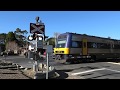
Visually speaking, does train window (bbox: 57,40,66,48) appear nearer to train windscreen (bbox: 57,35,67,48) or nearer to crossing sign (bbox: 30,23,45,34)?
train windscreen (bbox: 57,35,67,48)

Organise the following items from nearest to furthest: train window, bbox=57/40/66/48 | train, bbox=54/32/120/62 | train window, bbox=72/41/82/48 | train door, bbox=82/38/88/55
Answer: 1. train, bbox=54/32/120/62
2. train window, bbox=72/41/82/48
3. train window, bbox=57/40/66/48
4. train door, bbox=82/38/88/55

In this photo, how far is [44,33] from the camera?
13.2 m

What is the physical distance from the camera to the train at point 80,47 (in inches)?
1006

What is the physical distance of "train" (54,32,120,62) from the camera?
1006 inches

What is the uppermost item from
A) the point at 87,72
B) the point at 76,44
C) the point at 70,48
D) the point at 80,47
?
the point at 76,44

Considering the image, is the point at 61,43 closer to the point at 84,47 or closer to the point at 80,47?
the point at 80,47

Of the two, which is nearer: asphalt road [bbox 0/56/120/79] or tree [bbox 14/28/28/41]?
asphalt road [bbox 0/56/120/79]

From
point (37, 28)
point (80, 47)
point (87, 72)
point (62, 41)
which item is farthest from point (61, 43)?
point (37, 28)

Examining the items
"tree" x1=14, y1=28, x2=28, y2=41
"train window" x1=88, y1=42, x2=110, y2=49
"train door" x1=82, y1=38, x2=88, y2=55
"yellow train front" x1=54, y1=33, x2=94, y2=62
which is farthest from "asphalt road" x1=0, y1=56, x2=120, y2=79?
"tree" x1=14, y1=28, x2=28, y2=41

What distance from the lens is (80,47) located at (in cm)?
2669
